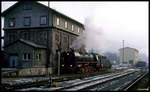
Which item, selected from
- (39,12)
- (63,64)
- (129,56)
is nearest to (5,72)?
(63,64)

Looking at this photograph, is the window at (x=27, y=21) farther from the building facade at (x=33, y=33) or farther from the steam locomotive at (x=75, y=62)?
the steam locomotive at (x=75, y=62)

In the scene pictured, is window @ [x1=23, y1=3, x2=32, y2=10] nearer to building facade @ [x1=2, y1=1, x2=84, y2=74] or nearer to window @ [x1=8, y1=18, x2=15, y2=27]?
building facade @ [x1=2, y1=1, x2=84, y2=74]

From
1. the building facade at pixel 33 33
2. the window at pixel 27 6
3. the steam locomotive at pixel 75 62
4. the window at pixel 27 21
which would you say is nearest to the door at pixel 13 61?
the building facade at pixel 33 33

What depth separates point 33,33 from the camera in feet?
113

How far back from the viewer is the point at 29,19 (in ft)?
114

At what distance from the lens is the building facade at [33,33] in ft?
102

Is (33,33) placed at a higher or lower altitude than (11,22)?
lower

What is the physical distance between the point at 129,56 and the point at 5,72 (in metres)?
81.4

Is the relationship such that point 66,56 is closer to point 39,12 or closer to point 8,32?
point 39,12

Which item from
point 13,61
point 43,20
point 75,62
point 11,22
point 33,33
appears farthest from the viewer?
point 11,22

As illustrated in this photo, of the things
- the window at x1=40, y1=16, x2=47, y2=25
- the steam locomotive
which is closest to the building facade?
→ the window at x1=40, y1=16, x2=47, y2=25

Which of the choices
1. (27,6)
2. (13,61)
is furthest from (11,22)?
(13,61)

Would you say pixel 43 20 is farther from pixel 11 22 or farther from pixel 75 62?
pixel 75 62

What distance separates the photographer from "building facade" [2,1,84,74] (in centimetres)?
3098
